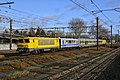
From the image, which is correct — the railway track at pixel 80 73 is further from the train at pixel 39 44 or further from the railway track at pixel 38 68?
the train at pixel 39 44

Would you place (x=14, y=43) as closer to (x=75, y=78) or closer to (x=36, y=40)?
(x=36, y=40)

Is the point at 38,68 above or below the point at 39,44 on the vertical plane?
below

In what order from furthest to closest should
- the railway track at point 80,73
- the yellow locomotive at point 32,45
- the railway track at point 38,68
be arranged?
the yellow locomotive at point 32,45 → the railway track at point 38,68 → the railway track at point 80,73

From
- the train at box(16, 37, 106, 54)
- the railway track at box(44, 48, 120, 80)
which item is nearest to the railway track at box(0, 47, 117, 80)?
the railway track at box(44, 48, 120, 80)

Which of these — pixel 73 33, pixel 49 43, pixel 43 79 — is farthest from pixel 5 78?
pixel 73 33

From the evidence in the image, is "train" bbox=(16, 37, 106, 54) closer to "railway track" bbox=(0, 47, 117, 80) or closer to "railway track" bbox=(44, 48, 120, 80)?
"railway track" bbox=(0, 47, 117, 80)

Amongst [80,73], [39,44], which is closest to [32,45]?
[39,44]

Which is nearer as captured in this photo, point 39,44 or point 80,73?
point 80,73

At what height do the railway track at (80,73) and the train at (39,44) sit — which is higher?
the train at (39,44)

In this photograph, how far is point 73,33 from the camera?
124 m

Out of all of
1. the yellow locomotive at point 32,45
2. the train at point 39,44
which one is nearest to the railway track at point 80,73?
the yellow locomotive at point 32,45

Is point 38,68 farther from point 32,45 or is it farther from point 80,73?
point 32,45

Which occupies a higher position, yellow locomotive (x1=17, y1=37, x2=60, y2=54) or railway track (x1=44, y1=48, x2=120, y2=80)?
yellow locomotive (x1=17, y1=37, x2=60, y2=54)

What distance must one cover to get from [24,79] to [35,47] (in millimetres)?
26357
